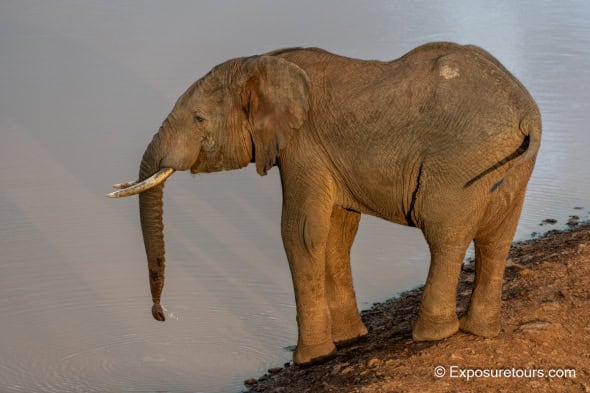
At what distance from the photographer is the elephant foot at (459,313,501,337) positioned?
7938mm

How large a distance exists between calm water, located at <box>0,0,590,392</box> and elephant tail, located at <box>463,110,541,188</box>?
95.9 inches

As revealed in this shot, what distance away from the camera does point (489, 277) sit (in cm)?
793

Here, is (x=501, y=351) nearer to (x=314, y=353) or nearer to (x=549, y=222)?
(x=314, y=353)

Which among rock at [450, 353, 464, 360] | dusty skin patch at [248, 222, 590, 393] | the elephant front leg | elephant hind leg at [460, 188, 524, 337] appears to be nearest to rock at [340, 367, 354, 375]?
dusty skin patch at [248, 222, 590, 393]

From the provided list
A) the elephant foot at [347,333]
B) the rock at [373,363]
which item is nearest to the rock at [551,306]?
the rock at [373,363]

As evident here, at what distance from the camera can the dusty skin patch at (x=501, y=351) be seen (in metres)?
7.32

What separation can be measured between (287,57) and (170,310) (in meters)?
2.70

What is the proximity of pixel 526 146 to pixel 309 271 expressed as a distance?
1591mm

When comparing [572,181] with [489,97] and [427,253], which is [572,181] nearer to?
[427,253]

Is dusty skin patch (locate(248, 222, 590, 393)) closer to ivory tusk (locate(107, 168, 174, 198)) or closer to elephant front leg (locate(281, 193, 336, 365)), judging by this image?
elephant front leg (locate(281, 193, 336, 365))

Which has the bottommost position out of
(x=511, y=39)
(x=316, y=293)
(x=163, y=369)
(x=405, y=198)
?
(x=163, y=369)

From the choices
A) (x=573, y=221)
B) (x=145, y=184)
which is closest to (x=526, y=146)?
(x=145, y=184)

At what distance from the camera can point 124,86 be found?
16578 millimetres

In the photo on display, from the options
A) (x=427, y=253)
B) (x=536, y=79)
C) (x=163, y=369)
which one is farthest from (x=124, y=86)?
(x=163, y=369)
